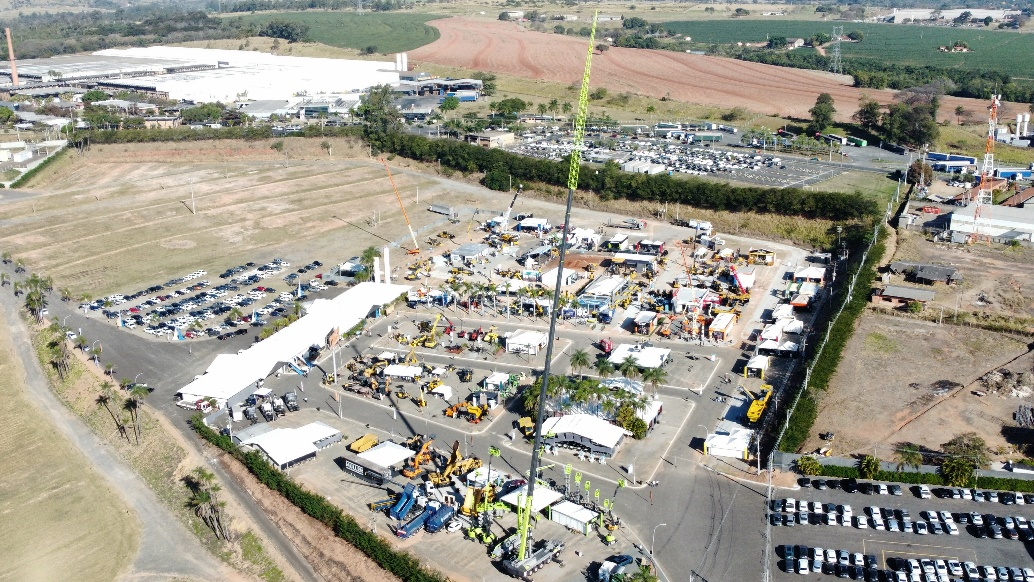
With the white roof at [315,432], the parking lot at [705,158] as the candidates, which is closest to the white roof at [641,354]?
the white roof at [315,432]

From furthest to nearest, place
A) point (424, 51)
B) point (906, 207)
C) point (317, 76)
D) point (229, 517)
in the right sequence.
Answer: point (424, 51), point (317, 76), point (906, 207), point (229, 517)

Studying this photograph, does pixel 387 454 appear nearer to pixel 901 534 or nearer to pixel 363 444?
pixel 363 444

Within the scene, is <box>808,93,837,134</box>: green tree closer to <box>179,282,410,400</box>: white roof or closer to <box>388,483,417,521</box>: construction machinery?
<box>179,282,410,400</box>: white roof

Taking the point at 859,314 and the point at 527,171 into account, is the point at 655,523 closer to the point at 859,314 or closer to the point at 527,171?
the point at 859,314

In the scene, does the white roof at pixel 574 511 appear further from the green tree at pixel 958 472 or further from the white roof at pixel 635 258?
the white roof at pixel 635 258

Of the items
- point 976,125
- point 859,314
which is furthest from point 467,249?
point 976,125

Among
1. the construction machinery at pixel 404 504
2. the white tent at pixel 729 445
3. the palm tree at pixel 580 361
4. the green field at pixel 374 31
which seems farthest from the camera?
the green field at pixel 374 31
